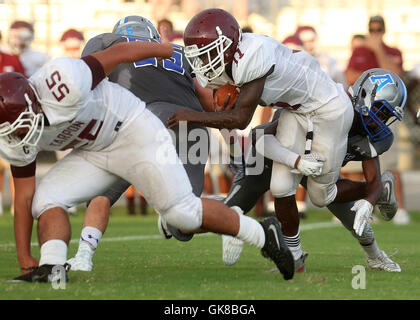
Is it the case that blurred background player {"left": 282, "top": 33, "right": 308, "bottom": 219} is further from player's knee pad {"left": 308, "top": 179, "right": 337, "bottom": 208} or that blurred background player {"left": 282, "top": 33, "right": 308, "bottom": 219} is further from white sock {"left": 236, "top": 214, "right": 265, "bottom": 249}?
white sock {"left": 236, "top": 214, "right": 265, "bottom": 249}

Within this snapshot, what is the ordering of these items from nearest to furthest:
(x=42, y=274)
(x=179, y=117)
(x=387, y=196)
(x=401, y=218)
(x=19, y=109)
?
(x=19, y=109) → (x=42, y=274) → (x=179, y=117) → (x=387, y=196) → (x=401, y=218)

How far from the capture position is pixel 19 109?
3.63 meters

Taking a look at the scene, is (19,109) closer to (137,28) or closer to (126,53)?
(126,53)

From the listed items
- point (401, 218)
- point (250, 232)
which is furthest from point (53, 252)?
point (401, 218)

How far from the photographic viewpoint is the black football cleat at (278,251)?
4.07 m

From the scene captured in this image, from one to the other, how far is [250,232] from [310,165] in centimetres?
66

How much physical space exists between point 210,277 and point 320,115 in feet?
3.31

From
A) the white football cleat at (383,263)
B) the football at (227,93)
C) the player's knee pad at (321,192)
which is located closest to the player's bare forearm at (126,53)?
the football at (227,93)

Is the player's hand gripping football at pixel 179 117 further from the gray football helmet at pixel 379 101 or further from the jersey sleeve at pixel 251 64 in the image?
the gray football helmet at pixel 379 101

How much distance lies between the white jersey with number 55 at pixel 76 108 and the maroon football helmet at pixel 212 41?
49 centimetres

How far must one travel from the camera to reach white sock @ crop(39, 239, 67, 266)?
386cm

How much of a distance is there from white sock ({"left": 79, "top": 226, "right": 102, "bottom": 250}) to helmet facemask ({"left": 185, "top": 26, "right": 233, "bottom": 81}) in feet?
3.24

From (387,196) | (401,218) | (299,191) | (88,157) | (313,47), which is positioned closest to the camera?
(88,157)

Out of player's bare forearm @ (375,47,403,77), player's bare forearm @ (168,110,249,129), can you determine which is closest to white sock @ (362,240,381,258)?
player's bare forearm @ (168,110,249,129)
